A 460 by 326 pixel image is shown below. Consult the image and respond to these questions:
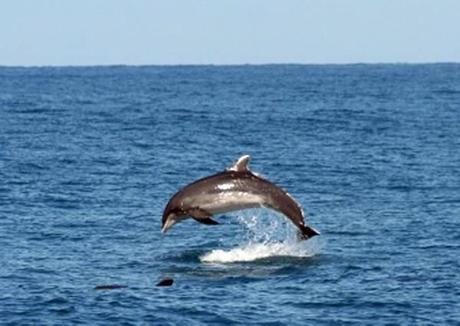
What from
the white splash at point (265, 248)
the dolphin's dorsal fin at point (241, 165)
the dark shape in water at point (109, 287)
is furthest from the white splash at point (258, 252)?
the dolphin's dorsal fin at point (241, 165)

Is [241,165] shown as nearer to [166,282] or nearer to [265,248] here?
[166,282]

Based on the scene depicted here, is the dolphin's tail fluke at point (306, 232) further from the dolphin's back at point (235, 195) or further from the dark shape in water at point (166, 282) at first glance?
the dark shape in water at point (166, 282)

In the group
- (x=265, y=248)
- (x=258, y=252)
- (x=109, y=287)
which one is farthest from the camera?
(x=265, y=248)

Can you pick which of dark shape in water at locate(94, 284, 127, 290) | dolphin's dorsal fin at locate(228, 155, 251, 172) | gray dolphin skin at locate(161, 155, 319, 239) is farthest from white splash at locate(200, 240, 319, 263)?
dolphin's dorsal fin at locate(228, 155, 251, 172)

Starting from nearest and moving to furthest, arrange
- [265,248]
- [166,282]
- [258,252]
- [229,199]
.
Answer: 1. [229,199]
2. [166,282]
3. [258,252]
4. [265,248]

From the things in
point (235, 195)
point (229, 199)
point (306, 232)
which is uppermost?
point (235, 195)

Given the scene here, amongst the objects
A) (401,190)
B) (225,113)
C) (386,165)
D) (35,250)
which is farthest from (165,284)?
(225,113)

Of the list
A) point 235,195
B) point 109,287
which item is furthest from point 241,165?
point 109,287

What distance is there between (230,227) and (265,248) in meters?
7.38

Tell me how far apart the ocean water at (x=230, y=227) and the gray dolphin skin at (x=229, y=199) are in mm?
1934

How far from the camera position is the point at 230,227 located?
51531 millimetres

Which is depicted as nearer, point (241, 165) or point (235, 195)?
point (235, 195)

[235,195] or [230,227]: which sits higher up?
[235,195]

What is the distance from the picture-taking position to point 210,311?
112 feet
